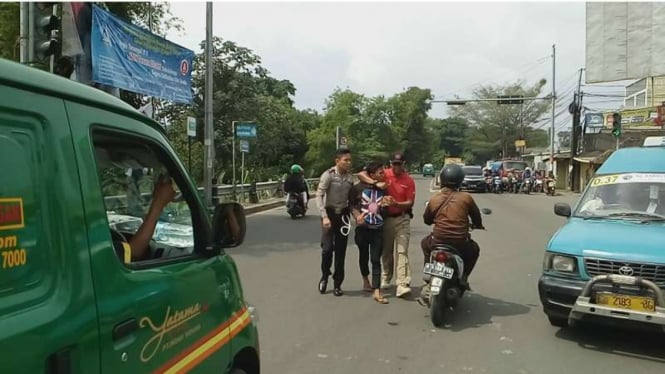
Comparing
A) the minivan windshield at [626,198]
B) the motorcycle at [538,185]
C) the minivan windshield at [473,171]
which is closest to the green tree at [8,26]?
the minivan windshield at [626,198]

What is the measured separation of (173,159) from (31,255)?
3.29 feet

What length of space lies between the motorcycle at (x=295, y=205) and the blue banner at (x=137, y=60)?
13.0 feet

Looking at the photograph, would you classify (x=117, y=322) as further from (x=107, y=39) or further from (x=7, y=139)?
(x=107, y=39)

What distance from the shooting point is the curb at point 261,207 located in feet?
61.4

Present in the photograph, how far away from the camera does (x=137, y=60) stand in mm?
12508

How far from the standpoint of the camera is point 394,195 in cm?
707

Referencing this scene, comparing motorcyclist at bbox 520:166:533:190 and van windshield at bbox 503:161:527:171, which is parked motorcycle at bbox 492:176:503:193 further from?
van windshield at bbox 503:161:527:171

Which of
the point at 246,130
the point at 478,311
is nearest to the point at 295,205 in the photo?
the point at 246,130

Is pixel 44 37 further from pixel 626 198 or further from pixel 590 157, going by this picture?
pixel 590 157

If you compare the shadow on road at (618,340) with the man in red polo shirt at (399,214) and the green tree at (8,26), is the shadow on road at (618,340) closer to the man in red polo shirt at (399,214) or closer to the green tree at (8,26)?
the man in red polo shirt at (399,214)

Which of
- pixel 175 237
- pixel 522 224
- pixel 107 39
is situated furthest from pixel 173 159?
pixel 522 224

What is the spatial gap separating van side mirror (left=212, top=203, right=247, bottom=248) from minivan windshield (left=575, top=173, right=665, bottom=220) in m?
4.47

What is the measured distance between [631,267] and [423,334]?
1.91m

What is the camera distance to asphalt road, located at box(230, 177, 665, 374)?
4.70 metres
